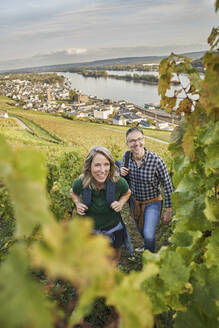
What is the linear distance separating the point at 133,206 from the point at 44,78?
14483 cm

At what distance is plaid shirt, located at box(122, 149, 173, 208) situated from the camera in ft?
11.0

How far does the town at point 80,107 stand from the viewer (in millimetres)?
73125

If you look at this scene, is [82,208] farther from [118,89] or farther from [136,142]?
[118,89]

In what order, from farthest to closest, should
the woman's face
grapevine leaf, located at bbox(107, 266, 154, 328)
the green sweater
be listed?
the green sweater, the woman's face, grapevine leaf, located at bbox(107, 266, 154, 328)

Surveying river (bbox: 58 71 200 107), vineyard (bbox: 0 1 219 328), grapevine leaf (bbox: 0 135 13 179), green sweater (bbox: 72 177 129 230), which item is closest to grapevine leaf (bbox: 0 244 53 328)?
vineyard (bbox: 0 1 219 328)

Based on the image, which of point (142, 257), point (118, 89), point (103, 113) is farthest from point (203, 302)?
point (118, 89)

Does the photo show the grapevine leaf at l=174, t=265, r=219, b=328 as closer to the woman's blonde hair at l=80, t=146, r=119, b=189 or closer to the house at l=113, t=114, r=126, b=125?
the woman's blonde hair at l=80, t=146, r=119, b=189

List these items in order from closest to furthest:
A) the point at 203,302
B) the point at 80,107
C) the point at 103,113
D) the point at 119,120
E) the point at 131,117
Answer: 1. the point at 203,302
2. the point at 119,120
3. the point at 131,117
4. the point at 103,113
5. the point at 80,107

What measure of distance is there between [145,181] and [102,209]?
0.79 m

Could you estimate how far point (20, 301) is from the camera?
0.40 m

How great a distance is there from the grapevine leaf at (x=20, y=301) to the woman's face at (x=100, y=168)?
7.62 ft

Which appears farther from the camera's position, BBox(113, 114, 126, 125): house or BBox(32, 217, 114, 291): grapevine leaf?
BBox(113, 114, 126, 125): house

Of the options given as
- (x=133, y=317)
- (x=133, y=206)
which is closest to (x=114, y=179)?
(x=133, y=206)

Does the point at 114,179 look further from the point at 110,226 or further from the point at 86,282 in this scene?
the point at 86,282
